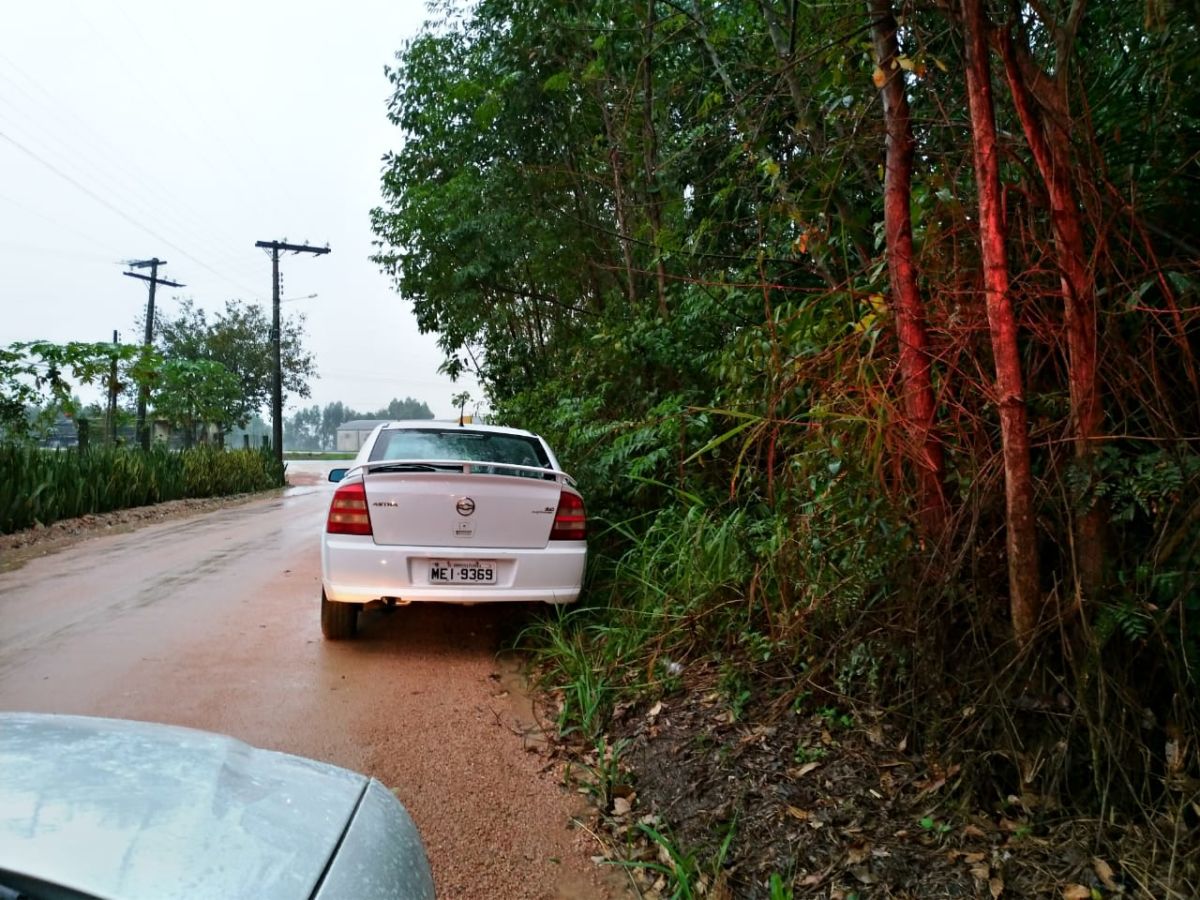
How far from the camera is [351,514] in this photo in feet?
16.4

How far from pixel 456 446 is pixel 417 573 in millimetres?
1044

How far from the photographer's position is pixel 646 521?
6.76m

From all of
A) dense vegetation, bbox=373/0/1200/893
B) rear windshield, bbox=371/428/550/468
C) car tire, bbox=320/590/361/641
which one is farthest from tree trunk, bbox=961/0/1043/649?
car tire, bbox=320/590/361/641

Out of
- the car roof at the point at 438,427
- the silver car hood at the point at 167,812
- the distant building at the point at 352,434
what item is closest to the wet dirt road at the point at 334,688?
the silver car hood at the point at 167,812

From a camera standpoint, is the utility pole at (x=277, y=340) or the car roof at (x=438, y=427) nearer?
the car roof at (x=438, y=427)

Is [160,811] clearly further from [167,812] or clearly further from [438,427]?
[438,427]

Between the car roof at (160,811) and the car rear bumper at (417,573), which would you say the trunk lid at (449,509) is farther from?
the car roof at (160,811)

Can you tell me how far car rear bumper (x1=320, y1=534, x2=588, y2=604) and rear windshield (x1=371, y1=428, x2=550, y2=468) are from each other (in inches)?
26.7

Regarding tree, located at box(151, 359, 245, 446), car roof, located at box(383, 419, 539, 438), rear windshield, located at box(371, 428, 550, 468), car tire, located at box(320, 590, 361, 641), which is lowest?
car tire, located at box(320, 590, 361, 641)

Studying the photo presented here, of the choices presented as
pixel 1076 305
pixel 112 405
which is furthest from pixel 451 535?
pixel 112 405

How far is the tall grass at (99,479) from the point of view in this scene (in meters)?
11.4

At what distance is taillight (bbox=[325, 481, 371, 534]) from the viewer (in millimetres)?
4977

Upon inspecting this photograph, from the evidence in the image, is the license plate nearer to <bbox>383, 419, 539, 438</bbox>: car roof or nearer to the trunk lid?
the trunk lid

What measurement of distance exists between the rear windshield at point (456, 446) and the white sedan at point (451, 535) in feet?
0.57
